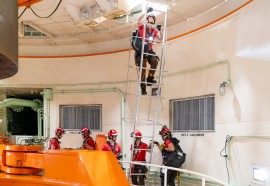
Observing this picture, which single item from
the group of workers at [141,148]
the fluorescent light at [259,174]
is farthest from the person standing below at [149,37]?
the fluorescent light at [259,174]

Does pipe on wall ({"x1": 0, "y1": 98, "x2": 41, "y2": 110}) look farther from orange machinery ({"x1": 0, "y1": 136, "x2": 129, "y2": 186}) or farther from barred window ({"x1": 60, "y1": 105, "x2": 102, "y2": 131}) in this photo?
orange machinery ({"x1": 0, "y1": 136, "x2": 129, "y2": 186})

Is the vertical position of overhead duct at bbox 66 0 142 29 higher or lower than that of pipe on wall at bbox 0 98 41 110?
higher

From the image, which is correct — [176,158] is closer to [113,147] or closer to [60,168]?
[113,147]

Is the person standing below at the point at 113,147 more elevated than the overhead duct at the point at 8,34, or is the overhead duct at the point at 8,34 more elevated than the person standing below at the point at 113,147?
the overhead duct at the point at 8,34

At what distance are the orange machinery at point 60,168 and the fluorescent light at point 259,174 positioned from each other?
2.30 meters

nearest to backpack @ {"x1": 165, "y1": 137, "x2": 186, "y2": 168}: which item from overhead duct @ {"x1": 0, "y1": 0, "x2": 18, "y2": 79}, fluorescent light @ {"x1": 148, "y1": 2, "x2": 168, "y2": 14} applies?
fluorescent light @ {"x1": 148, "y1": 2, "x2": 168, "y2": 14}

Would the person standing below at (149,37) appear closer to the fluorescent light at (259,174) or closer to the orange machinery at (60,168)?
the fluorescent light at (259,174)

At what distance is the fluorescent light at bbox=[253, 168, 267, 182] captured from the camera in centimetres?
453

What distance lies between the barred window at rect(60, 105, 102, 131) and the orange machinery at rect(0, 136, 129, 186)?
495 cm

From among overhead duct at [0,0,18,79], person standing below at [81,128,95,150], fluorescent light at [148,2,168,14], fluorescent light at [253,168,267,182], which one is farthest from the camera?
person standing below at [81,128,95,150]

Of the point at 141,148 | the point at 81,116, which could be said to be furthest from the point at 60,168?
the point at 81,116

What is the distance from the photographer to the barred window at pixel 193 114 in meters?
5.99

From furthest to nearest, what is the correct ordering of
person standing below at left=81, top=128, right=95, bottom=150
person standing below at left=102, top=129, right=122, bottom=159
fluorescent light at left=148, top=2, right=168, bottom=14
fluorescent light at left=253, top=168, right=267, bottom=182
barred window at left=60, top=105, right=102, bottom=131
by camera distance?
barred window at left=60, top=105, right=102, bottom=131 < person standing below at left=81, top=128, right=95, bottom=150 < person standing below at left=102, top=129, right=122, bottom=159 < fluorescent light at left=148, top=2, right=168, bottom=14 < fluorescent light at left=253, top=168, right=267, bottom=182

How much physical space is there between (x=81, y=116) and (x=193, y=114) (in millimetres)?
3746
